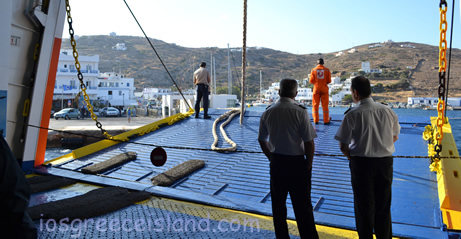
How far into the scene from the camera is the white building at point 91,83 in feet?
164

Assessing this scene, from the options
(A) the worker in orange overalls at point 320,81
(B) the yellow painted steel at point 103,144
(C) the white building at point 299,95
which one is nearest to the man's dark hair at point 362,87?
(B) the yellow painted steel at point 103,144

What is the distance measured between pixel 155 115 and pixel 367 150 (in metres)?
49.0

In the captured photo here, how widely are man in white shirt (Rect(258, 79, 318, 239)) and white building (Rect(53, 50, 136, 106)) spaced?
49322 millimetres

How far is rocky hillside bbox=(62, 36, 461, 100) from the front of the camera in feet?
262

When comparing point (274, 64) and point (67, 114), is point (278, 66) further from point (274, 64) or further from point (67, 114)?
point (67, 114)

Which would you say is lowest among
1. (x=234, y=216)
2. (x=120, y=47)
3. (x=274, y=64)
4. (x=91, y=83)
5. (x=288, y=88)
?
(x=234, y=216)

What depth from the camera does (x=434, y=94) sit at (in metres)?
72.9

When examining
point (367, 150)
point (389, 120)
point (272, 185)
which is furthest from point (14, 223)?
point (389, 120)

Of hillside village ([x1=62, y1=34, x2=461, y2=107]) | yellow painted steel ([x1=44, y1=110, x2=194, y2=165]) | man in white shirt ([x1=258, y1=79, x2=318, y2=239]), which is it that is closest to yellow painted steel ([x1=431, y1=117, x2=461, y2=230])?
man in white shirt ([x1=258, y1=79, x2=318, y2=239])

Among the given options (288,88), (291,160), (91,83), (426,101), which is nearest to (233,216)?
(291,160)

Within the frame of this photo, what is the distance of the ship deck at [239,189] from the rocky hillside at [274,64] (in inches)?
2730

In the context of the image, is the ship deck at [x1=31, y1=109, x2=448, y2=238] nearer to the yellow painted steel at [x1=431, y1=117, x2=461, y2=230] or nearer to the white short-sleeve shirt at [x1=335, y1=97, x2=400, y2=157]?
the yellow painted steel at [x1=431, y1=117, x2=461, y2=230]

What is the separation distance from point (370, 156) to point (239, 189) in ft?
7.26

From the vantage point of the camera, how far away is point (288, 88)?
2934 mm
